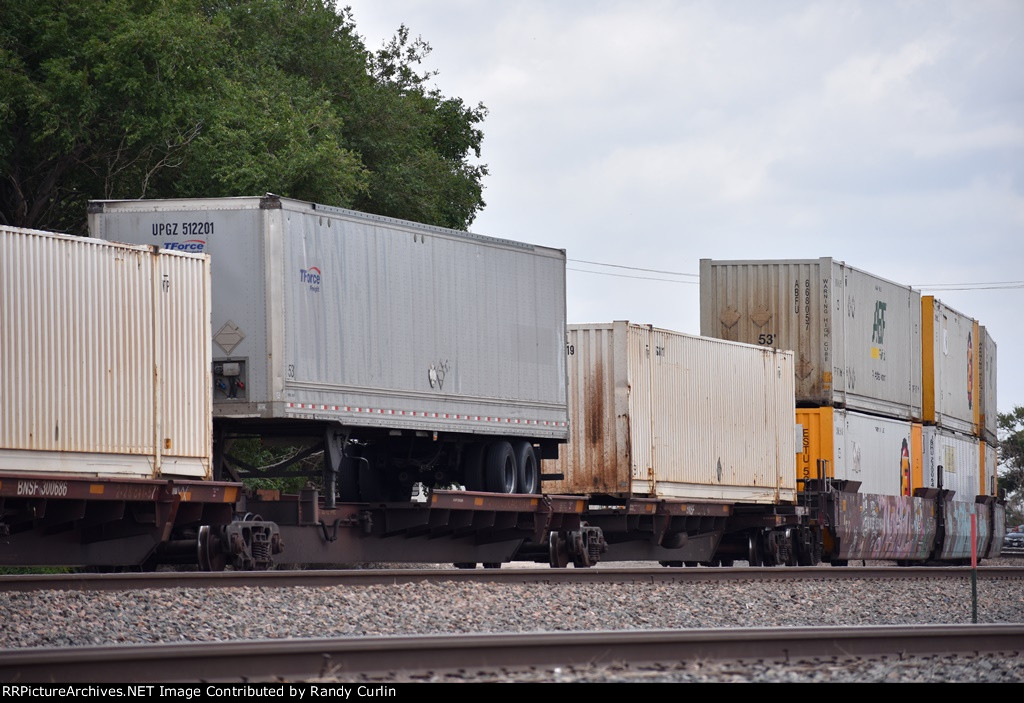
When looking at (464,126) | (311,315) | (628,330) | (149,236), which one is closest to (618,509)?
(628,330)

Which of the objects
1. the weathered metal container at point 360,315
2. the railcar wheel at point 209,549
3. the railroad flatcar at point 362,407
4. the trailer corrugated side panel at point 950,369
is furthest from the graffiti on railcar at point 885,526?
the railcar wheel at point 209,549

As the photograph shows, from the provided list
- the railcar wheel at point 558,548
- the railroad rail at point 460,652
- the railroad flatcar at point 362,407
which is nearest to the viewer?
the railroad rail at point 460,652

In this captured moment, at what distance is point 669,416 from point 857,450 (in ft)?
19.6

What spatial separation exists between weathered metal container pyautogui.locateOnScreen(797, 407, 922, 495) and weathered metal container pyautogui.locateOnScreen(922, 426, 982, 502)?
1.24 meters

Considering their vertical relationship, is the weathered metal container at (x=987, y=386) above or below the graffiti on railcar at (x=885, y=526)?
above

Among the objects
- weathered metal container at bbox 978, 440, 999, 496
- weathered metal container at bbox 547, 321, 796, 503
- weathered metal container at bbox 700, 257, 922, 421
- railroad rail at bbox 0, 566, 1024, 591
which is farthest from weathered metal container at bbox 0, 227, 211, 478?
weathered metal container at bbox 978, 440, 999, 496

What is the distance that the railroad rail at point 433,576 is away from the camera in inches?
493

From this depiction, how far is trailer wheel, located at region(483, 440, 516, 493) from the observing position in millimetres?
19172

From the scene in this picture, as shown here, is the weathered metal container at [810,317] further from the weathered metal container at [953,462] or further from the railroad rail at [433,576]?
the railroad rail at [433,576]

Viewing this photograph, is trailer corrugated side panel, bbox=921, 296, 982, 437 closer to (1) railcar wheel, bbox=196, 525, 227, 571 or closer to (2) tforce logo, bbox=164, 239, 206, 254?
(2) tforce logo, bbox=164, 239, 206, 254

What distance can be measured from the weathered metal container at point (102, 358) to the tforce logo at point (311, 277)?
1102mm

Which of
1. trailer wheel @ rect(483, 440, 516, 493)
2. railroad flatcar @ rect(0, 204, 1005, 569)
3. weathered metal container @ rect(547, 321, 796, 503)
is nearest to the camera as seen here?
railroad flatcar @ rect(0, 204, 1005, 569)

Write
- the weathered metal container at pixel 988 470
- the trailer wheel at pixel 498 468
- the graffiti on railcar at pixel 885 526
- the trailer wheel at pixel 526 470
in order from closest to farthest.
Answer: the trailer wheel at pixel 498 468 → the trailer wheel at pixel 526 470 → the graffiti on railcar at pixel 885 526 → the weathered metal container at pixel 988 470
